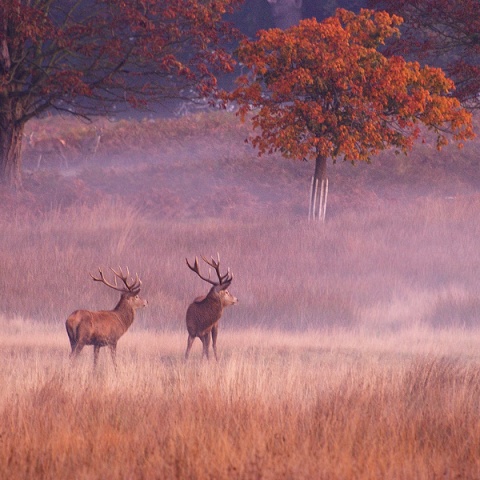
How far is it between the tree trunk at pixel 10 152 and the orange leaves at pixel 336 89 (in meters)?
5.92

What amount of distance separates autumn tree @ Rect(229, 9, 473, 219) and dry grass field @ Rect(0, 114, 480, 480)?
7.61 feet

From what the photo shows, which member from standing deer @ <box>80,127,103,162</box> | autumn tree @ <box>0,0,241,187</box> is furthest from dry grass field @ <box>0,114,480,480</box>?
standing deer @ <box>80,127,103,162</box>

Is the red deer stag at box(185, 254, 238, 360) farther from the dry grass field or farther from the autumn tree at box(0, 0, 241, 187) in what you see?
the autumn tree at box(0, 0, 241, 187)

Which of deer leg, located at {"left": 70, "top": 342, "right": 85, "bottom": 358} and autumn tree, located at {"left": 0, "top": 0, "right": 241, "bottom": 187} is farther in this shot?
autumn tree, located at {"left": 0, "top": 0, "right": 241, "bottom": 187}

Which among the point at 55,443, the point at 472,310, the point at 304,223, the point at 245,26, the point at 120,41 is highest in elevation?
the point at 245,26

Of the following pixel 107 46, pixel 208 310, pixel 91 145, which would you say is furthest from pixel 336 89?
pixel 91 145

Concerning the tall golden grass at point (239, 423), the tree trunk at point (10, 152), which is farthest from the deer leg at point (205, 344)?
the tree trunk at point (10, 152)

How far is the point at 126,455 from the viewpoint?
6.91 m

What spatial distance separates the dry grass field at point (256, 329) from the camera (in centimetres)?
712

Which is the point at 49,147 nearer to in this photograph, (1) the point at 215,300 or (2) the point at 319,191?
(2) the point at 319,191

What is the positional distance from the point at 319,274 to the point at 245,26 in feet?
162

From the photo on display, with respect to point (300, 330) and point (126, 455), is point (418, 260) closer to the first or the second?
point (300, 330)

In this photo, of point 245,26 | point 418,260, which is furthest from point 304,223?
point 245,26

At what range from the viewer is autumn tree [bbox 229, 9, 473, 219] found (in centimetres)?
2316
